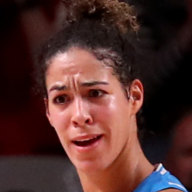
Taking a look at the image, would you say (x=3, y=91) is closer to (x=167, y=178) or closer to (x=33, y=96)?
(x=33, y=96)

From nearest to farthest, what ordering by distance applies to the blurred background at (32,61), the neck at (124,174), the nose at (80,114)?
the nose at (80,114) < the neck at (124,174) < the blurred background at (32,61)

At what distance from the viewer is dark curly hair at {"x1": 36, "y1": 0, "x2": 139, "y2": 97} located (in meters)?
1.75

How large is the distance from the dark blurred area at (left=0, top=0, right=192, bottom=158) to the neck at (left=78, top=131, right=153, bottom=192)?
67cm

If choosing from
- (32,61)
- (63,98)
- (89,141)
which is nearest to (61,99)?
(63,98)


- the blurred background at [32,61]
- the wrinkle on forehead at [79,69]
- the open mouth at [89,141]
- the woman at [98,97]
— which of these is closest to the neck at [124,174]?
the woman at [98,97]

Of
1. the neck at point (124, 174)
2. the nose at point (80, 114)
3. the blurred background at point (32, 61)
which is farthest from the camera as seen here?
the blurred background at point (32, 61)

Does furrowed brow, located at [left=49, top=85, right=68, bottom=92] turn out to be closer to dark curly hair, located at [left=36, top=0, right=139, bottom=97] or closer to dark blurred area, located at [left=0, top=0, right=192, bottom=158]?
dark curly hair, located at [left=36, top=0, right=139, bottom=97]

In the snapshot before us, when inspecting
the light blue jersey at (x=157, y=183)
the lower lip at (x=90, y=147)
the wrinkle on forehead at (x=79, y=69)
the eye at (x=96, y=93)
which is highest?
the wrinkle on forehead at (x=79, y=69)

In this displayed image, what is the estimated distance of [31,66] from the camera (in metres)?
2.99

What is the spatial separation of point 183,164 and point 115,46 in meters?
0.86

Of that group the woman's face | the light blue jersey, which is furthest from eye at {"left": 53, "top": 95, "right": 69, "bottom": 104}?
the light blue jersey

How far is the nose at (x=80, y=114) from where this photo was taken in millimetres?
1686

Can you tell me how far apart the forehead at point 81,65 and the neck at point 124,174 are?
21 centimetres

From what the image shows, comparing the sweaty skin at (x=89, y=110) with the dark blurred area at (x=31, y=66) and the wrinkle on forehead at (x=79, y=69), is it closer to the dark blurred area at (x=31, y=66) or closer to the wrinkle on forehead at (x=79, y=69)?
the wrinkle on forehead at (x=79, y=69)
